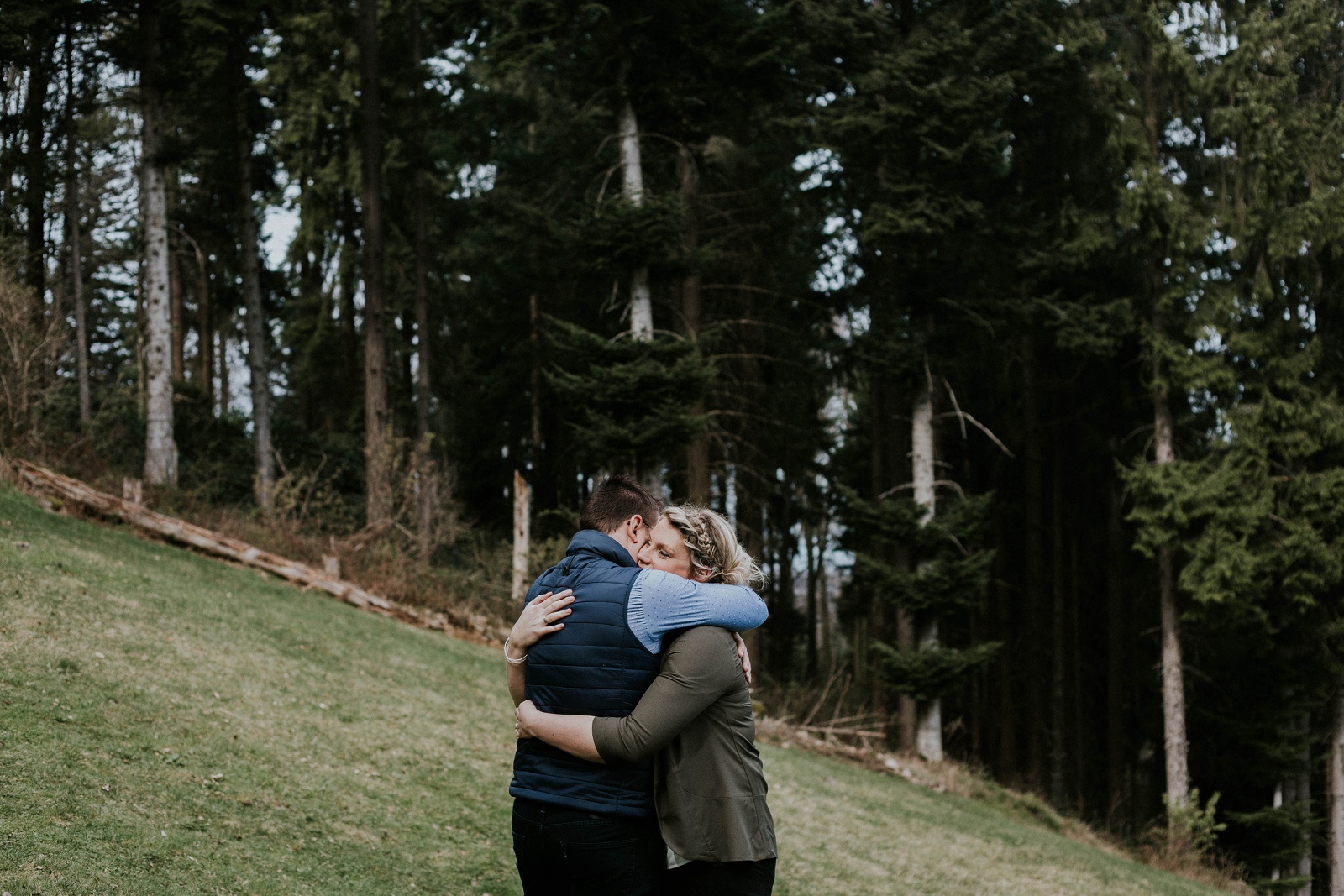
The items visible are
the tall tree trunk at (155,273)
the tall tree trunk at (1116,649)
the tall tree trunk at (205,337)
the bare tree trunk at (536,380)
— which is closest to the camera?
the tall tree trunk at (155,273)

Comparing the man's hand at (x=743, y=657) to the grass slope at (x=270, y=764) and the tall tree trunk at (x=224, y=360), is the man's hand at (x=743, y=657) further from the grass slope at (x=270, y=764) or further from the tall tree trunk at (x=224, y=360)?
the tall tree trunk at (x=224, y=360)

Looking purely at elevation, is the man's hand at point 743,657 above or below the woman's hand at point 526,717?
above

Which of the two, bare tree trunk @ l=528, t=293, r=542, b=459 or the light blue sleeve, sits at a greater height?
bare tree trunk @ l=528, t=293, r=542, b=459

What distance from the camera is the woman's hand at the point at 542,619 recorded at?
3051 millimetres

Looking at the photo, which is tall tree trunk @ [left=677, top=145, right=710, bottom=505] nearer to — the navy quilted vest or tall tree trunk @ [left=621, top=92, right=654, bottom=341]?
tall tree trunk @ [left=621, top=92, right=654, bottom=341]

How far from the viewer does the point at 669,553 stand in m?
3.27

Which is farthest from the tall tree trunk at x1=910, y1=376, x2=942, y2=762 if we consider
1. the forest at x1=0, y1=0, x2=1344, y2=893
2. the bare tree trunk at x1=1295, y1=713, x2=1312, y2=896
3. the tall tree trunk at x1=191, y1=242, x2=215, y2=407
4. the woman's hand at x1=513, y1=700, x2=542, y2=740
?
the tall tree trunk at x1=191, y1=242, x2=215, y2=407

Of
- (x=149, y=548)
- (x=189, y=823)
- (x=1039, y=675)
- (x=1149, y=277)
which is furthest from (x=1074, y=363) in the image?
(x=189, y=823)

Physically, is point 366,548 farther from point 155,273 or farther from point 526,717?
point 526,717

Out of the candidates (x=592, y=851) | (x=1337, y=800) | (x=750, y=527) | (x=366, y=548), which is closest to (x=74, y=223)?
(x=366, y=548)

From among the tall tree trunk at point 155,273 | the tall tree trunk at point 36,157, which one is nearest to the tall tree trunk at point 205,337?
the tall tree trunk at point 36,157

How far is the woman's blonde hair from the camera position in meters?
3.27

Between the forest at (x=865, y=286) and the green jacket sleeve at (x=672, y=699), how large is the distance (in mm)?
11388

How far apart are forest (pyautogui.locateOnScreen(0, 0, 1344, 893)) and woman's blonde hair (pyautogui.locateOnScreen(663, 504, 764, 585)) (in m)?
11.0
